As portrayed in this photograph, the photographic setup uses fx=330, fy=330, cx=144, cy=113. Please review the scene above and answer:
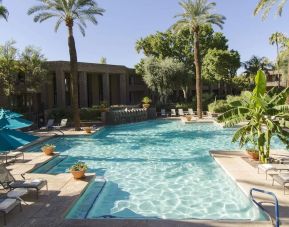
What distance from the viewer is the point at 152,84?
1645 inches

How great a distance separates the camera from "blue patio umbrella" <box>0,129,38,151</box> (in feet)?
30.2

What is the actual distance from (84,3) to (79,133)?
9.73 metres

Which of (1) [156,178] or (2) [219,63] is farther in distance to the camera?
(2) [219,63]

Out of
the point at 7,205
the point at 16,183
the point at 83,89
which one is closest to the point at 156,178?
the point at 16,183

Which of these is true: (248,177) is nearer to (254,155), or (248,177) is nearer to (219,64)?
(254,155)

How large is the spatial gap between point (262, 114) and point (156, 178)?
485 cm


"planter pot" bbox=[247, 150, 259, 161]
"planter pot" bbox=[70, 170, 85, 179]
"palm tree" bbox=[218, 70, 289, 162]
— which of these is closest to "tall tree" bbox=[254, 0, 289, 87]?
"palm tree" bbox=[218, 70, 289, 162]

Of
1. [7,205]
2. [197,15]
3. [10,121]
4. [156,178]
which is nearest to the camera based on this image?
[7,205]

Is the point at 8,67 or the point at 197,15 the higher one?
Result: the point at 197,15

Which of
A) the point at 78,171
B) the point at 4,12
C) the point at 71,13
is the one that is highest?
the point at 71,13

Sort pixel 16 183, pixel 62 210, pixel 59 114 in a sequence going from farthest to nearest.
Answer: pixel 59 114 → pixel 16 183 → pixel 62 210

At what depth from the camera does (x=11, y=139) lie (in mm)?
9656

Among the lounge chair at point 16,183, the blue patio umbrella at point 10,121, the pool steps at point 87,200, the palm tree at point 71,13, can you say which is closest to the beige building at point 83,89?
the palm tree at point 71,13

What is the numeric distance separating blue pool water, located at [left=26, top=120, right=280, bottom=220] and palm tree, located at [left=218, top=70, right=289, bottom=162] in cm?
199
